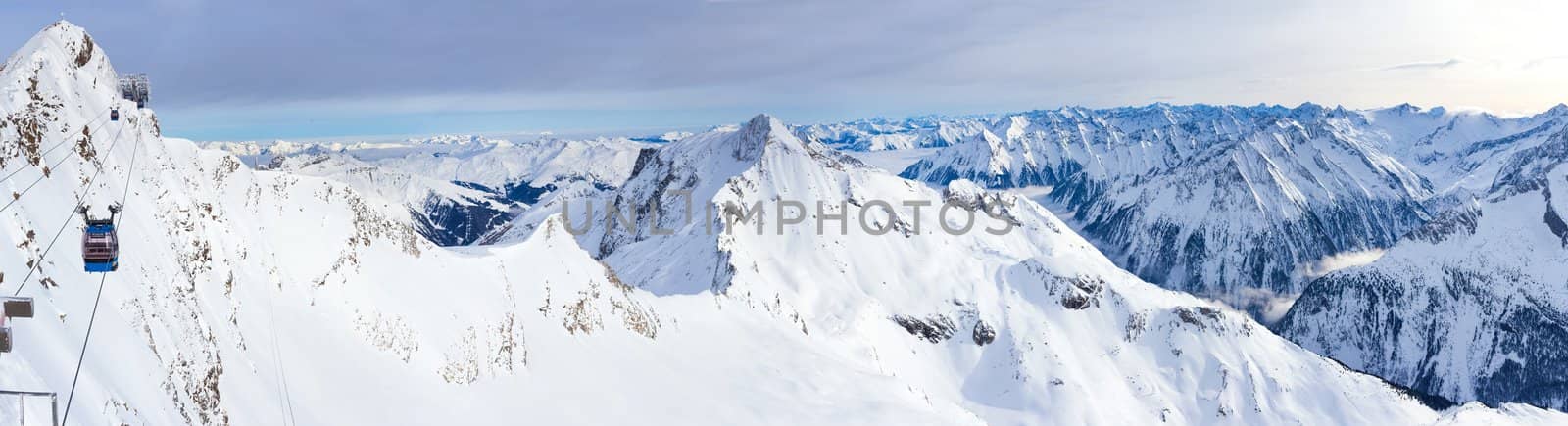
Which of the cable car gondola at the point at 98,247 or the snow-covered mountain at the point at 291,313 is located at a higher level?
the cable car gondola at the point at 98,247

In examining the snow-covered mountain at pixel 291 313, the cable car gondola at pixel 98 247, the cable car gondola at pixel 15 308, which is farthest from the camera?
the snow-covered mountain at pixel 291 313

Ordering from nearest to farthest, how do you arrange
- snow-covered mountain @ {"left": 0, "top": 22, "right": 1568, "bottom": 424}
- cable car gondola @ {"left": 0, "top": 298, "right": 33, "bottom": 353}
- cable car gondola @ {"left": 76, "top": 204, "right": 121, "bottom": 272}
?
cable car gondola @ {"left": 0, "top": 298, "right": 33, "bottom": 353}
cable car gondola @ {"left": 76, "top": 204, "right": 121, "bottom": 272}
snow-covered mountain @ {"left": 0, "top": 22, "right": 1568, "bottom": 424}

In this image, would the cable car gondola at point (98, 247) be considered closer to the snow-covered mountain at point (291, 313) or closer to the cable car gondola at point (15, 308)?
the snow-covered mountain at point (291, 313)

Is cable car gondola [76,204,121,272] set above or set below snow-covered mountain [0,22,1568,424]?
above

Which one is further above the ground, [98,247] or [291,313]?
[98,247]

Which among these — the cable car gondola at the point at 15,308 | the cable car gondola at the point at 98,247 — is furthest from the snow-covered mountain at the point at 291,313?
the cable car gondola at the point at 98,247

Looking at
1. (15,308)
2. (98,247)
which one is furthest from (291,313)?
(15,308)

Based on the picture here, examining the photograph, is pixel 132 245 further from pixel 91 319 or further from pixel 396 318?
pixel 396 318

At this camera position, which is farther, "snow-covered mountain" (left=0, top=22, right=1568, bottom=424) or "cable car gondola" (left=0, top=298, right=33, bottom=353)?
"snow-covered mountain" (left=0, top=22, right=1568, bottom=424)

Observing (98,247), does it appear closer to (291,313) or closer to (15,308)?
(15,308)

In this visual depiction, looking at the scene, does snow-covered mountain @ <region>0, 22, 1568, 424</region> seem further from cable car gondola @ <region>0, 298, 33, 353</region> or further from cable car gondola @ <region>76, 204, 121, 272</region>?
cable car gondola @ <region>76, 204, 121, 272</region>

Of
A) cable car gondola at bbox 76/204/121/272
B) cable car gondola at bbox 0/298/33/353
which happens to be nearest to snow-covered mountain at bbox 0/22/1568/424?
cable car gondola at bbox 0/298/33/353
